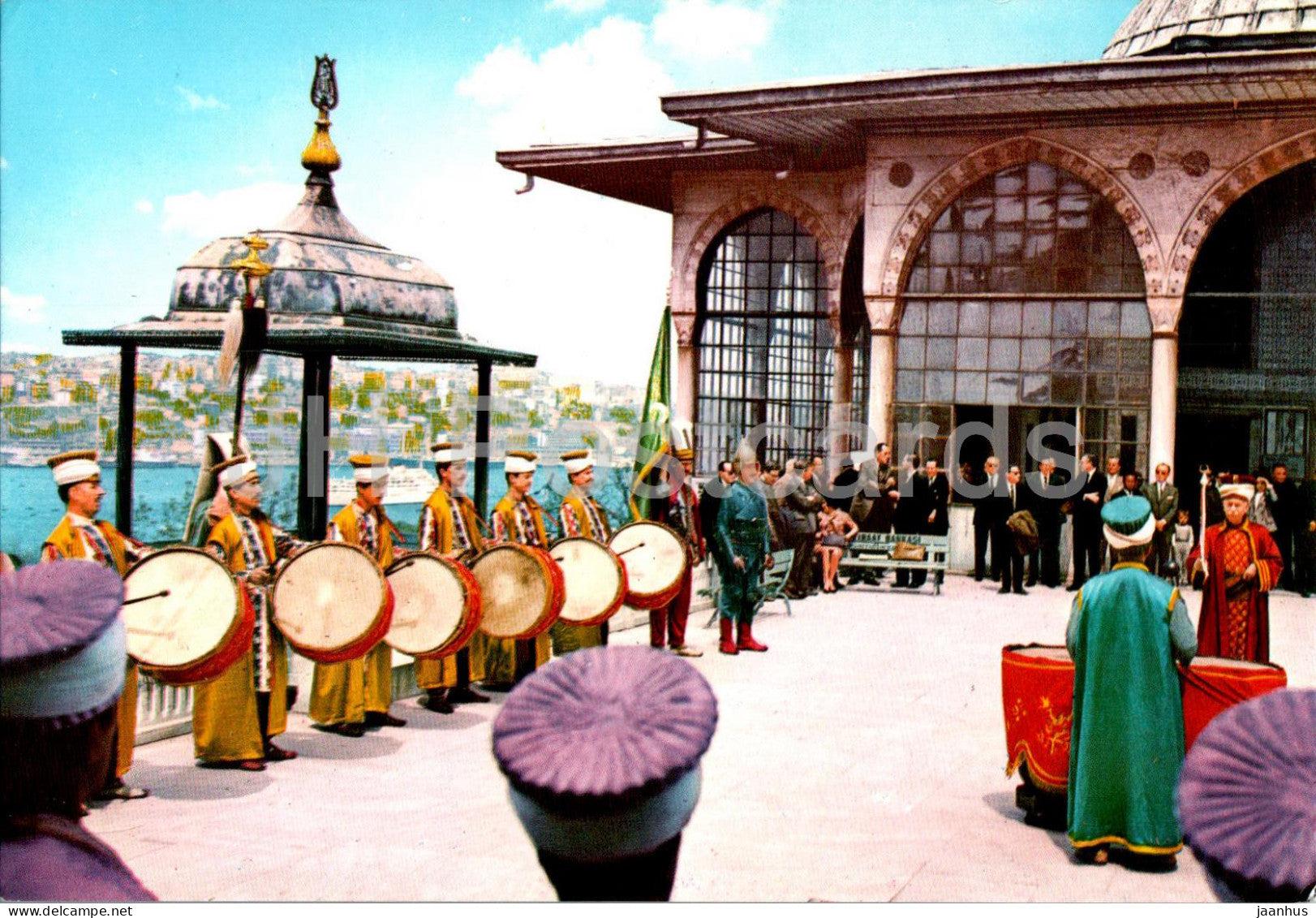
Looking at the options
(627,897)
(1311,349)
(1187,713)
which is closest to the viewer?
(627,897)

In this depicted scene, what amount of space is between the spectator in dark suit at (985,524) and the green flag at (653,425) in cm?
345

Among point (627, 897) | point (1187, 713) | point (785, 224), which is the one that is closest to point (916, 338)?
point (785, 224)

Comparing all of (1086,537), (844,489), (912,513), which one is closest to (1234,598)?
(1086,537)

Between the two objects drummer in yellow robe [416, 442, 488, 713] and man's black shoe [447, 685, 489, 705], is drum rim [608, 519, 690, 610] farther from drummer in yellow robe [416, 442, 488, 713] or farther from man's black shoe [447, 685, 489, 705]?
man's black shoe [447, 685, 489, 705]

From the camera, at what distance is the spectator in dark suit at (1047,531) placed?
10383 mm

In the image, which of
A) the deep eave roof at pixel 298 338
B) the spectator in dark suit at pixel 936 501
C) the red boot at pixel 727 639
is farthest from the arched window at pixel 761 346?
the deep eave roof at pixel 298 338

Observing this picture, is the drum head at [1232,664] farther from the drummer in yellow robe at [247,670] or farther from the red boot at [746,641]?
the red boot at [746,641]

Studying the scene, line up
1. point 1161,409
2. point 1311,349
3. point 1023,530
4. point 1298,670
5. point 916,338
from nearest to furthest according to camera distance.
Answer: point 1298,670 < point 1023,530 < point 1161,409 < point 916,338 < point 1311,349

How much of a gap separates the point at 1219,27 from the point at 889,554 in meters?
5.61

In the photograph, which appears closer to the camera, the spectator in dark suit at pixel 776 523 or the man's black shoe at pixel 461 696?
the man's black shoe at pixel 461 696

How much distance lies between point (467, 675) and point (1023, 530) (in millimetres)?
5783

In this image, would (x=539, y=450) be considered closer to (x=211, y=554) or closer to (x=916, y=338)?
(x=211, y=554)

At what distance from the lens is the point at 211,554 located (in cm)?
408

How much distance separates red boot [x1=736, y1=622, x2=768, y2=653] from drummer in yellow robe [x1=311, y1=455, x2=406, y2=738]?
2.40 meters
